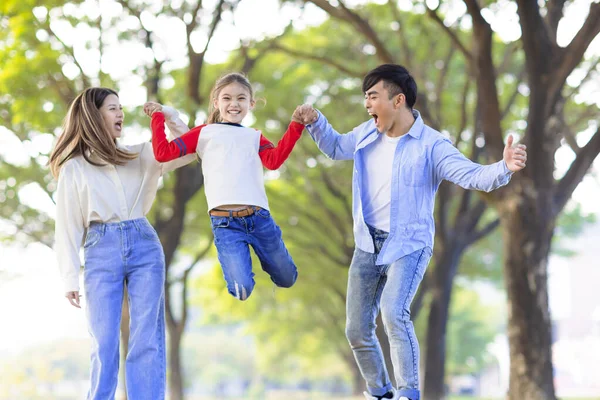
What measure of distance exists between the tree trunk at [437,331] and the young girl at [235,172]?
38.5 feet

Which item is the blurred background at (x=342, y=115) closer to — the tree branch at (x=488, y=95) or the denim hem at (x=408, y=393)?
the tree branch at (x=488, y=95)

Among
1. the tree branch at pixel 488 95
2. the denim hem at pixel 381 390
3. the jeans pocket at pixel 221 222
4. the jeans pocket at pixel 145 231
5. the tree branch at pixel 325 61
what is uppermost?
the tree branch at pixel 325 61

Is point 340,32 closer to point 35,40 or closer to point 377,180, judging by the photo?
point 35,40

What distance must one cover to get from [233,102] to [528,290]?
7015 millimetres

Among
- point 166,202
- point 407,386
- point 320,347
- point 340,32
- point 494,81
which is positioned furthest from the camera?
point 320,347

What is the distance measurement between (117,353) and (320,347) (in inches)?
1241

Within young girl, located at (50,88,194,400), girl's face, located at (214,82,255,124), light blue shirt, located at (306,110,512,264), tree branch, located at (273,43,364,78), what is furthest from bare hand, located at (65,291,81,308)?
tree branch, located at (273,43,364,78)

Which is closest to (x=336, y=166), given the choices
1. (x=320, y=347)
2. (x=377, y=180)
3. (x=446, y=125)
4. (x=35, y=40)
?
(x=446, y=125)

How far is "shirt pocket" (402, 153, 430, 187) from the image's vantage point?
5.60 metres

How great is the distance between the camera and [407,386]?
17.7ft

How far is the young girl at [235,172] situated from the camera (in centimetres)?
568

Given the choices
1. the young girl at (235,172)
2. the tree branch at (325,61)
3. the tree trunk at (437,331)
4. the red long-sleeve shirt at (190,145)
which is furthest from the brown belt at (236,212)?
the tree trunk at (437,331)

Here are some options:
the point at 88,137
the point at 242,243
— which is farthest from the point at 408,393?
the point at 88,137

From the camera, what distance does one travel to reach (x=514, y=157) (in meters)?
5.12
